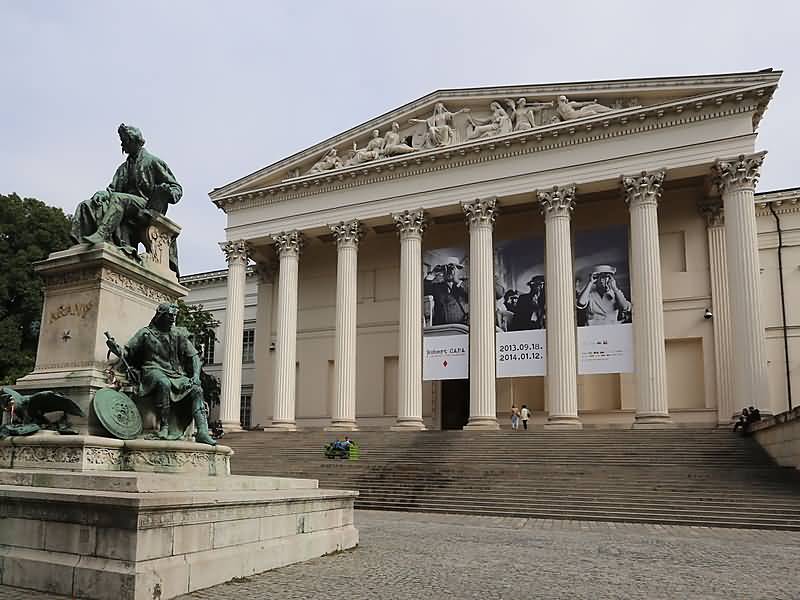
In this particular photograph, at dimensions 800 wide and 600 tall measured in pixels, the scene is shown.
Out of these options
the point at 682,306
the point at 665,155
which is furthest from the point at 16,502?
the point at 682,306

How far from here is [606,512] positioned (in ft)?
50.6

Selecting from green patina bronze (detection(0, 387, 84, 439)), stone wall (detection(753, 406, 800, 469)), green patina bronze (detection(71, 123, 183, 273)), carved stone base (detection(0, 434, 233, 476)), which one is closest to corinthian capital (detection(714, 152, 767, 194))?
stone wall (detection(753, 406, 800, 469))

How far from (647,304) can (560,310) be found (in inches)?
122

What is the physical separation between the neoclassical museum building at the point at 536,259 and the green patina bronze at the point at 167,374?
20.0 meters

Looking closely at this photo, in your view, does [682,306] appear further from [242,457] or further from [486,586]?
[486,586]

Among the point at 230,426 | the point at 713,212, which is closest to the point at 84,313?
the point at 230,426

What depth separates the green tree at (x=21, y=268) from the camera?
29.0 m

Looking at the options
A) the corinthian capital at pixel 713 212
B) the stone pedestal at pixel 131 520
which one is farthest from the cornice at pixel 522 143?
the stone pedestal at pixel 131 520

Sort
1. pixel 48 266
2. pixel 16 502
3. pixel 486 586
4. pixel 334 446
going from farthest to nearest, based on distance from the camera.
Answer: pixel 334 446 < pixel 48 266 < pixel 486 586 < pixel 16 502

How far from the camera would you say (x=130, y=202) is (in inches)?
299

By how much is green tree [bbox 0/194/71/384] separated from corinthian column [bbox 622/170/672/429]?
936 inches

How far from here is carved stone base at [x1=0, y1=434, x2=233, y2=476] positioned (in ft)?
19.5

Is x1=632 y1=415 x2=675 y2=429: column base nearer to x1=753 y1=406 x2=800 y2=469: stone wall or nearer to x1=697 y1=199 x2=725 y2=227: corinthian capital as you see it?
x1=753 y1=406 x2=800 y2=469: stone wall

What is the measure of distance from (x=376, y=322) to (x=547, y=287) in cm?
1016
